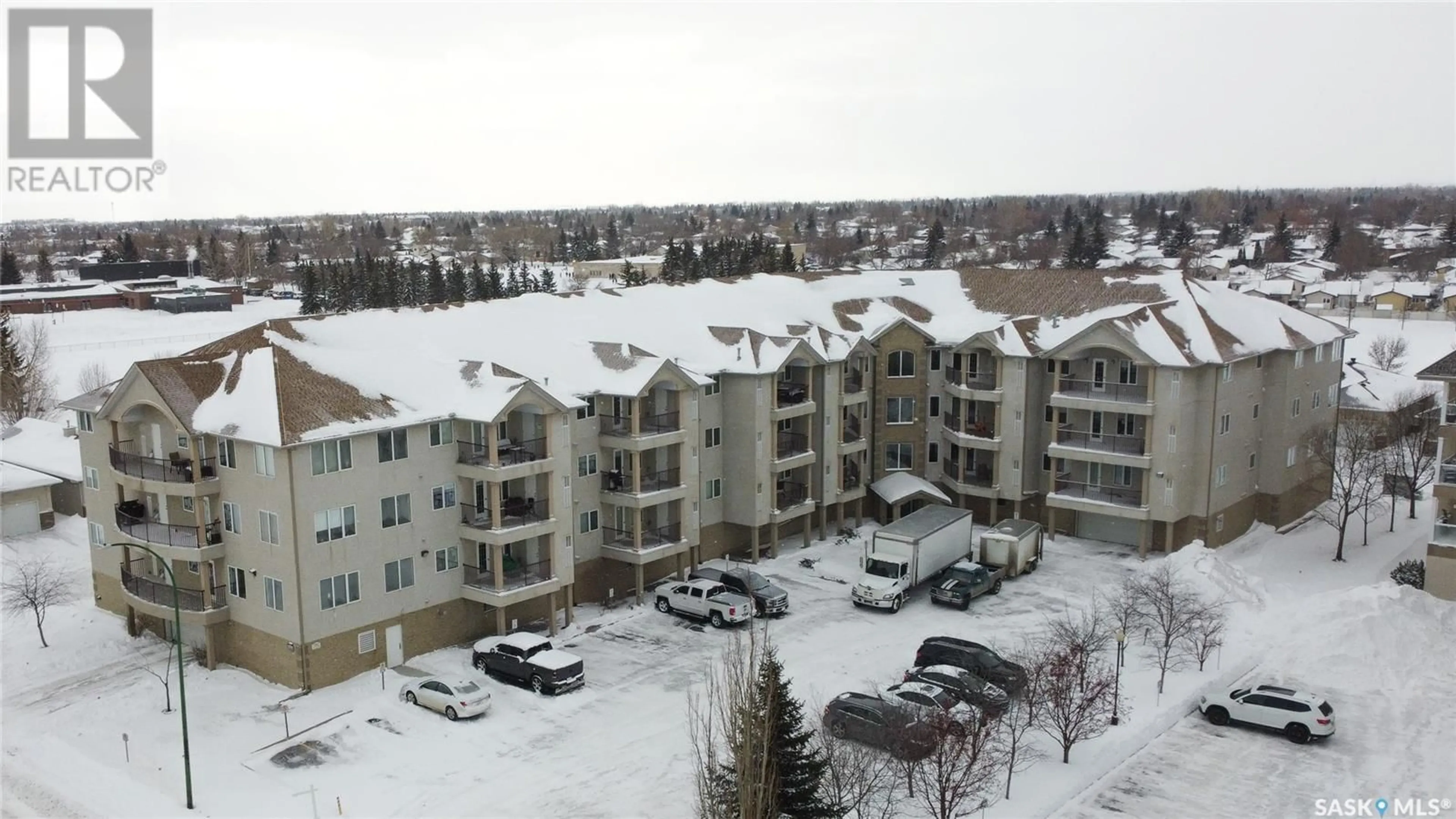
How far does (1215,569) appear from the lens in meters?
41.5

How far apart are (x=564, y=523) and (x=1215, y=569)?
23.9 meters

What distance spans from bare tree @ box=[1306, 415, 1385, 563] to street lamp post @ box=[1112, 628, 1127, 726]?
16.3 m

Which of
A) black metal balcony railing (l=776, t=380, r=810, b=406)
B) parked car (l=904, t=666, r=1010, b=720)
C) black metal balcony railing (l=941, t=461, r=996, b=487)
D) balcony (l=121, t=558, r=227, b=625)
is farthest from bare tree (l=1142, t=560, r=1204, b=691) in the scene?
balcony (l=121, t=558, r=227, b=625)

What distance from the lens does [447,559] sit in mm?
36375

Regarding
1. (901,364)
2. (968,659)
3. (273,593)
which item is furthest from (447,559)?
(901,364)

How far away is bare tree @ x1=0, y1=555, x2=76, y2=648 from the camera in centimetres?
3791

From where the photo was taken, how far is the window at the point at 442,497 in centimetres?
3581

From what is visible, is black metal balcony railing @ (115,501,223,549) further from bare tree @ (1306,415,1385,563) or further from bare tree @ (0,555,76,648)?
bare tree @ (1306,415,1385,563)

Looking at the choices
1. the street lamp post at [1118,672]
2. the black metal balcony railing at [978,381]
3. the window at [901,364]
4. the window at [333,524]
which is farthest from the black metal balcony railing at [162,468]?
the black metal balcony railing at [978,381]

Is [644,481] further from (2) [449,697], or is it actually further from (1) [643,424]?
(2) [449,697]

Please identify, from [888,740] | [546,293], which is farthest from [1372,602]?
[546,293]

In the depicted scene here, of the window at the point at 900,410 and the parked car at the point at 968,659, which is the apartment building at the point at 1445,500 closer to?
the parked car at the point at 968,659

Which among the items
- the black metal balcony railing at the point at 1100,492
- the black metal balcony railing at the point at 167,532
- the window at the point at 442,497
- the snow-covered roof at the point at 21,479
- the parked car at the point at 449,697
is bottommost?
the parked car at the point at 449,697

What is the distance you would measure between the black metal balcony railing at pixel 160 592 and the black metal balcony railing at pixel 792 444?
21921mm
